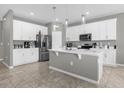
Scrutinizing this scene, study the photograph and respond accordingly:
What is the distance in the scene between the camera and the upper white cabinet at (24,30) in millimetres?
4469

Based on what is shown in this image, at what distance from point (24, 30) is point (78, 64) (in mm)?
3812

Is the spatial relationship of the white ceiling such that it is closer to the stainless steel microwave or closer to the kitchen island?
the stainless steel microwave

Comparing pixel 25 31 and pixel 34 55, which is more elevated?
pixel 25 31

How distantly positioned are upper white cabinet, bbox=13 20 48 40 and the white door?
3.21 feet

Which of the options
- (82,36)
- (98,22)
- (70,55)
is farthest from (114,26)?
(70,55)

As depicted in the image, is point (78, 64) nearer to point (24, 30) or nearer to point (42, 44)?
point (42, 44)

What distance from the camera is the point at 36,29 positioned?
5.61 metres

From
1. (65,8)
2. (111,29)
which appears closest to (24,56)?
(65,8)

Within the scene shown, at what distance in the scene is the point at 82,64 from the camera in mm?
2832

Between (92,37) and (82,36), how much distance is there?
0.66m
